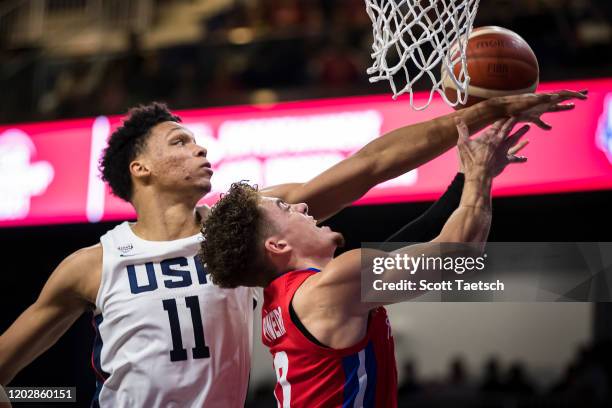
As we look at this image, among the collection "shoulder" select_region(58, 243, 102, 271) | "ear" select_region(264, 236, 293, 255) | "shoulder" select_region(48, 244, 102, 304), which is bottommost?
"shoulder" select_region(48, 244, 102, 304)

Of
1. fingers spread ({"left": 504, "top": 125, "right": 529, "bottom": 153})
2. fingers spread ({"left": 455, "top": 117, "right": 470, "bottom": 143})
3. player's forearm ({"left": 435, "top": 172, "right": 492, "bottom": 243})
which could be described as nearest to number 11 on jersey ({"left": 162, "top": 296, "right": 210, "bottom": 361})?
player's forearm ({"left": 435, "top": 172, "right": 492, "bottom": 243})

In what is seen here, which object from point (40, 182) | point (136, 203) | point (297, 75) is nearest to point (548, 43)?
point (297, 75)

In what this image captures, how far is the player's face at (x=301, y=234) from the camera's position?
117 inches

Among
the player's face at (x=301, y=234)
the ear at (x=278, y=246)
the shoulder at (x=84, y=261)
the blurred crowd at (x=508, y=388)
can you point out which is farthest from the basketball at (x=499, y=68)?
the blurred crowd at (x=508, y=388)

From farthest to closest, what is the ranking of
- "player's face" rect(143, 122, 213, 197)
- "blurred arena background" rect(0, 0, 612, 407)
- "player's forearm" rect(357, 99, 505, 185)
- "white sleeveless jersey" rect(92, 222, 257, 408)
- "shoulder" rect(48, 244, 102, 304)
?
"blurred arena background" rect(0, 0, 612, 407) < "player's face" rect(143, 122, 213, 197) < "shoulder" rect(48, 244, 102, 304) < "white sleeveless jersey" rect(92, 222, 257, 408) < "player's forearm" rect(357, 99, 505, 185)

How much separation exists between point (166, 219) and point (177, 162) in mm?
223

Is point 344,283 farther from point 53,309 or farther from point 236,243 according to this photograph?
point 53,309

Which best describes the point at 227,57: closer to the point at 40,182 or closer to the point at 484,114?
the point at 40,182

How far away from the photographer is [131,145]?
374 centimetres

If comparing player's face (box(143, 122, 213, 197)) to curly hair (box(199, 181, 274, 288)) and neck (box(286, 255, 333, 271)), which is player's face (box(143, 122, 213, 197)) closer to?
curly hair (box(199, 181, 274, 288))

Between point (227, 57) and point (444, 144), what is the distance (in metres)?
5.26

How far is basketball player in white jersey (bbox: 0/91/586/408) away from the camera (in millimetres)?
3297

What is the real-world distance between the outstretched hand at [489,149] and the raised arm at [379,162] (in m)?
0.19

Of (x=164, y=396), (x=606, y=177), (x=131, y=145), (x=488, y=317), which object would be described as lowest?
(x=488, y=317)
